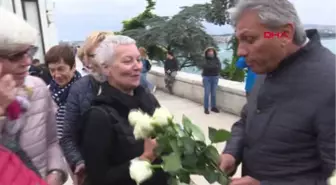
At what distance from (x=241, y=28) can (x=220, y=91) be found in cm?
786

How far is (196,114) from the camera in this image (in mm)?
9719

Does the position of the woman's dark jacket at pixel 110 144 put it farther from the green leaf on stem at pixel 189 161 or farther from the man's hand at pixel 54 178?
the green leaf on stem at pixel 189 161

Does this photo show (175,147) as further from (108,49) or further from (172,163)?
(108,49)

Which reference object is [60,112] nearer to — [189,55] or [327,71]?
[327,71]

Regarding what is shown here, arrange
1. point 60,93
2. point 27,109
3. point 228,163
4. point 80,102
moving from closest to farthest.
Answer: point 228,163 < point 27,109 < point 80,102 < point 60,93

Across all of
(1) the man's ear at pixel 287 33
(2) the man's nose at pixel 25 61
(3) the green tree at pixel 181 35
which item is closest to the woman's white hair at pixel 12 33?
(2) the man's nose at pixel 25 61

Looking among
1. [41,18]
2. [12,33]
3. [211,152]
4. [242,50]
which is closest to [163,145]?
[211,152]

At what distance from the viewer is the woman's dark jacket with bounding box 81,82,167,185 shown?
2.22m

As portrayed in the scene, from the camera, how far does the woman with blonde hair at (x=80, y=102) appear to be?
8.86ft

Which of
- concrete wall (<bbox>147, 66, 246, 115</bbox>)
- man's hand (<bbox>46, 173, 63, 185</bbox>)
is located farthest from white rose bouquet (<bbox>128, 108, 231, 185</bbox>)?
concrete wall (<bbox>147, 66, 246, 115</bbox>)

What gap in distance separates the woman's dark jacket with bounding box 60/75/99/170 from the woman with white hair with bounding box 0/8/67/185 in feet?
1.09

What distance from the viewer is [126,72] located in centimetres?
242

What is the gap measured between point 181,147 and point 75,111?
1.59 m

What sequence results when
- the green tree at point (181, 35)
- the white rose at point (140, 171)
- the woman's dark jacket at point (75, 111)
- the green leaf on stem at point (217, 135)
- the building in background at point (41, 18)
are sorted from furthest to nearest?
1. the green tree at point (181, 35)
2. the building in background at point (41, 18)
3. the woman's dark jacket at point (75, 111)
4. the green leaf on stem at point (217, 135)
5. the white rose at point (140, 171)
